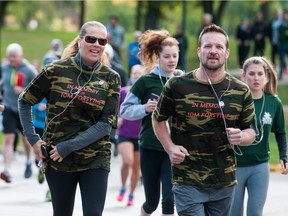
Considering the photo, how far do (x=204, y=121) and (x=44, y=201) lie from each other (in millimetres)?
5941

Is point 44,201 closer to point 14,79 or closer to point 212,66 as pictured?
point 14,79

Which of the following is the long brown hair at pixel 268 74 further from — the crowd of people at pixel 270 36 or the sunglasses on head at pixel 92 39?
the crowd of people at pixel 270 36

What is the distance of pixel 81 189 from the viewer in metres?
7.20

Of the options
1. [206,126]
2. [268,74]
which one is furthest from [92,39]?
[268,74]

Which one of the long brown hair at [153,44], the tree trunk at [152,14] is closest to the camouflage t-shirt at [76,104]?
the long brown hair at [153,44]

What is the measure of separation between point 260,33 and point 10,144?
53.4ft

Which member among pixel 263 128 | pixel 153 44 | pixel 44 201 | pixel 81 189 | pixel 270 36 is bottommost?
pixel 44 201

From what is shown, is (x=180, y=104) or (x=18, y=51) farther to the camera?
(x=18, y=51)

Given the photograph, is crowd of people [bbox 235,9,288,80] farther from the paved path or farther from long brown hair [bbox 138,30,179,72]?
long brown hair [bbox 138,30,179,72]

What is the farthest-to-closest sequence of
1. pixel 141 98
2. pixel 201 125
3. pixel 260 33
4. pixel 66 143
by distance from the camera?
pixel 260 33, pixel 141 98, pixel 66 143, pixel 201 125

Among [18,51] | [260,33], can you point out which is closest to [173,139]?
[18,51]

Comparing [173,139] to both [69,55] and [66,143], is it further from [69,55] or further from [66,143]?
[69,55]

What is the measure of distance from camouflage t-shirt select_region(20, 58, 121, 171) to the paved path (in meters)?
3.81

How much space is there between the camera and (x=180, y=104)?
260 inches
